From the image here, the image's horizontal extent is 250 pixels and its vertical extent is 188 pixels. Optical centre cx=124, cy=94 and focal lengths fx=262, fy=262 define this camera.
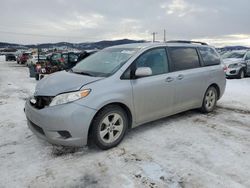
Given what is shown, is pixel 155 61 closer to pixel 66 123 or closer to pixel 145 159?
pixel 145 159

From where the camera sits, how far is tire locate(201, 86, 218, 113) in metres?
6.07

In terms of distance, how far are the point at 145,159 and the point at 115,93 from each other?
1.10m

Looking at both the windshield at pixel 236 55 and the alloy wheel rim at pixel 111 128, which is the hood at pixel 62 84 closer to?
the alloy wheel rim at pixel 111 128

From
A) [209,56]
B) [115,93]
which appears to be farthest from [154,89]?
[209,56]

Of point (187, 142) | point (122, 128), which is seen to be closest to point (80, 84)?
point (122, 128)

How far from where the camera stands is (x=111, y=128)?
13.6 ft

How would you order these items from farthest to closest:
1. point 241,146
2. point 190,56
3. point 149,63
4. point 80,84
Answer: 1. point 190,56
2. point 149,63
3. point 241,146
4. point 80,84

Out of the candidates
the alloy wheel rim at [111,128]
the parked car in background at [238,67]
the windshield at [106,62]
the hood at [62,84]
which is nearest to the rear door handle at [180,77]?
the windshield at [106,62]

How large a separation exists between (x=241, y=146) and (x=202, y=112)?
1971 mm

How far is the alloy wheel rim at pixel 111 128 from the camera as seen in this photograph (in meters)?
4.04

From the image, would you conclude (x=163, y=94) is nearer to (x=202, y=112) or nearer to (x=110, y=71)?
(x=110, y=71)

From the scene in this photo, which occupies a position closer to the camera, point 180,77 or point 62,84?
point 62,84

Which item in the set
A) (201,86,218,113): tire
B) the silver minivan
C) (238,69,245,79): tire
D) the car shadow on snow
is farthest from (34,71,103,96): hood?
(238,69,245,79): tire

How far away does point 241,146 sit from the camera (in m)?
4.26
